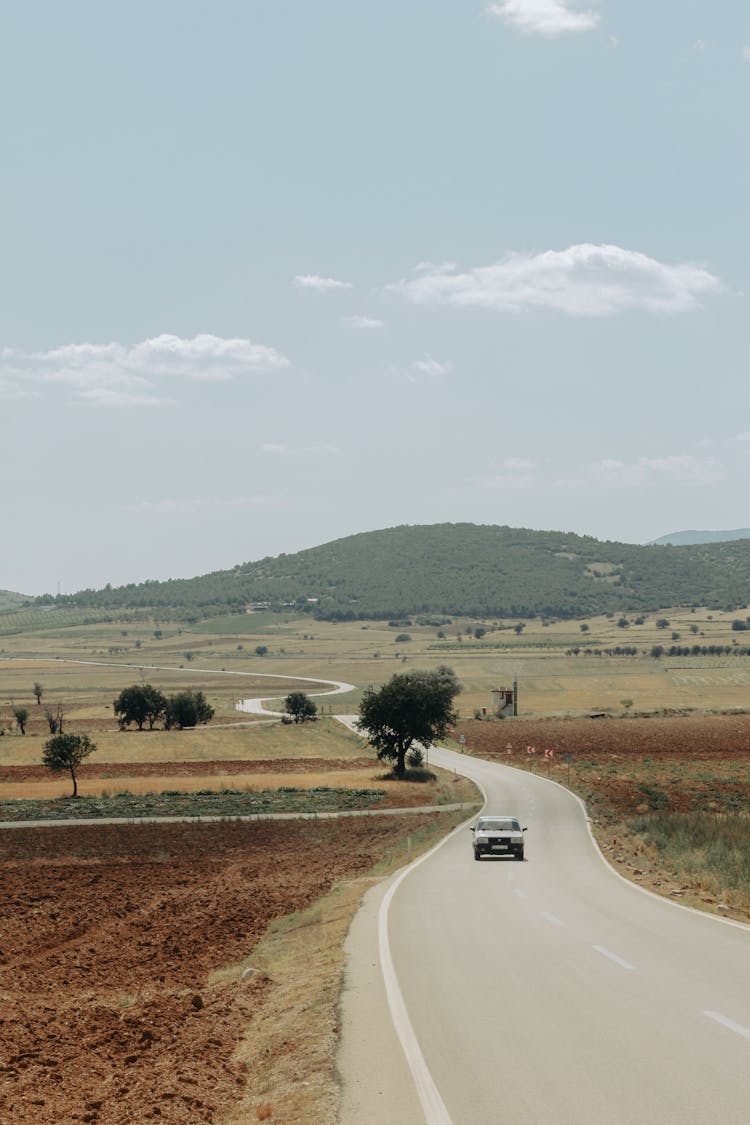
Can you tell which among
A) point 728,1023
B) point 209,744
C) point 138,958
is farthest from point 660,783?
point 728,1023

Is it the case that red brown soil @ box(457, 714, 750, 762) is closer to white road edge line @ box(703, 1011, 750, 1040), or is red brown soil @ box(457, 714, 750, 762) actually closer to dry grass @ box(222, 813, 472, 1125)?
dry grass @ box(222, 813, 472, 1125)

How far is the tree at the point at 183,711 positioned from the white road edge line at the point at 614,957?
9386 centimetres

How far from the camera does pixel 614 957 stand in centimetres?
1636

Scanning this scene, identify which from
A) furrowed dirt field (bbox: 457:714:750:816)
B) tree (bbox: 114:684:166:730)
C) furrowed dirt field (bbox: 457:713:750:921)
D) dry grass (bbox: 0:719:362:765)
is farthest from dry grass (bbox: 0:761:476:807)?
tree (bbox: 114:684:166:730)

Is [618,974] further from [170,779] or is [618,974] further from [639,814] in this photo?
[170,779]

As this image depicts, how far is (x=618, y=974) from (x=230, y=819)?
1539 inches

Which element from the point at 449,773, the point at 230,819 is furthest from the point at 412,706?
the point at 230,819

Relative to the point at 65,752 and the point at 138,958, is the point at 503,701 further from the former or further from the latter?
the point at 138,958

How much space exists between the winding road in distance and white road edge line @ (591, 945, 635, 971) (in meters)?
0.05

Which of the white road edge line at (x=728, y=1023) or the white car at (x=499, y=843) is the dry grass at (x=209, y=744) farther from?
the white road edge line at (x=728, y=1023)

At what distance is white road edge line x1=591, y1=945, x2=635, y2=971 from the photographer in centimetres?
1553

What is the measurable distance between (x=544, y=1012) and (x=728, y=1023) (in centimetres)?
216

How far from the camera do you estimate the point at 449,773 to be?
7419cm

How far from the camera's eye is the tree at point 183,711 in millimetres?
108812
